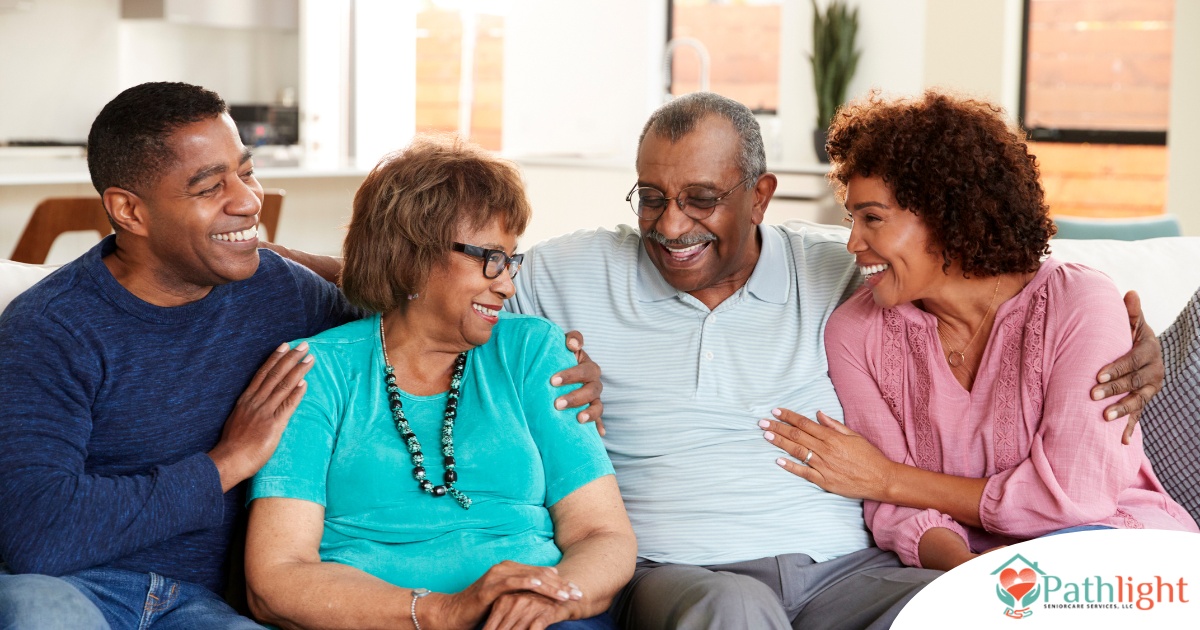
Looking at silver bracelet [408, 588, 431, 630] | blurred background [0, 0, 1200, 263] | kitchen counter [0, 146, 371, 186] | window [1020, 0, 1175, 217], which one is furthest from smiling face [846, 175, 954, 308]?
window [1020, 0, 1175, 217]

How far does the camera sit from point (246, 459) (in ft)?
5.90

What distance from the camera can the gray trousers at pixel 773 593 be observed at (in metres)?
1.75

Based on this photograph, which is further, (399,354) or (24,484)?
(399,354)

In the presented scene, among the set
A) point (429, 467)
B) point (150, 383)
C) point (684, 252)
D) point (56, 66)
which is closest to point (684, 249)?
point (684, 252)

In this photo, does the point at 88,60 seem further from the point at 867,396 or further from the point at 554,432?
the point at 867,396

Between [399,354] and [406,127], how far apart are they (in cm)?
594

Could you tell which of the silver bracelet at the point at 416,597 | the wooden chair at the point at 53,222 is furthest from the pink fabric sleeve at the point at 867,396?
the wooden chair at the point at 53,222

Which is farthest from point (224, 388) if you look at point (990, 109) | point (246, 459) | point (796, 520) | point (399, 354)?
point (990, 109)

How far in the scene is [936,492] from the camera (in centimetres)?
201

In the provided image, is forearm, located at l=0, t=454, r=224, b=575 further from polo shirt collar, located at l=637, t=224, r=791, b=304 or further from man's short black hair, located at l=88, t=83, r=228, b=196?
polo shirt collar, located at l=637, t=224, r=791, b=304

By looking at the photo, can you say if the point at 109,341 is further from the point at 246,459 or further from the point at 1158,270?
the point at 1158,270

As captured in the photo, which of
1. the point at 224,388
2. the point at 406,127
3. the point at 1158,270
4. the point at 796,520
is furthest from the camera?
the point at 406,127

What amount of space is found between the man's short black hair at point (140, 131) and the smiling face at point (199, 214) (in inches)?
0.6

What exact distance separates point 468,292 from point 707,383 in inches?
19.6
